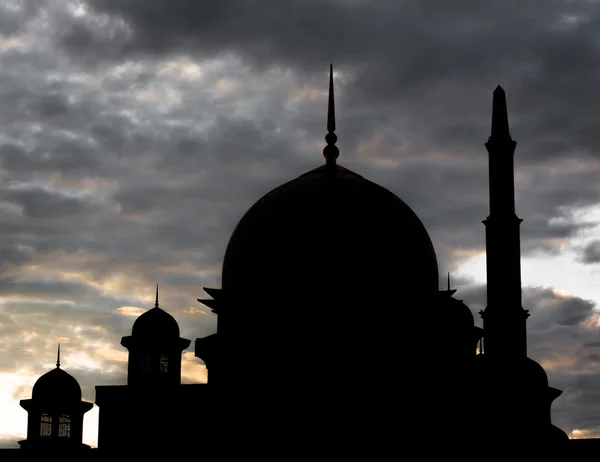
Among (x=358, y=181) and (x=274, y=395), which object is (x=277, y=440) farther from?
(x=358, y=181)

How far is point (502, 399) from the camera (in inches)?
1312

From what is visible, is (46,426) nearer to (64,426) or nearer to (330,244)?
(64,426)

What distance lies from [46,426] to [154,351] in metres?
5.19

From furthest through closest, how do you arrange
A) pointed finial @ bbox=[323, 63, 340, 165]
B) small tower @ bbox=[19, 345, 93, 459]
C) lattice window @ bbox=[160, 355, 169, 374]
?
small tower @ bbox=[19, 345, 93, 459]
lattice window @ bbox=[160, 355, 169, 374]
pointed finial @ bbox=[323, 63, 340, 165]

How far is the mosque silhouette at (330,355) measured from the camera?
3006cm

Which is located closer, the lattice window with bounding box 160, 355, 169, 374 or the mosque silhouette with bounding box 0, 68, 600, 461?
the mosque silhouette with bounding box 0, 68, 600, 461

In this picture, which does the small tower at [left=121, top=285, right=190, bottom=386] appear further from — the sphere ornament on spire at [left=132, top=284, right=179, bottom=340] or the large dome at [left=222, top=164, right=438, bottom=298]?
the large dome at [left=222, top=164, right=438, bottom=298]

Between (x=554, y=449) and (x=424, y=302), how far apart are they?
275 inches

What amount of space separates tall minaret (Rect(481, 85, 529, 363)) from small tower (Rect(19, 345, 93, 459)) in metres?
19.5

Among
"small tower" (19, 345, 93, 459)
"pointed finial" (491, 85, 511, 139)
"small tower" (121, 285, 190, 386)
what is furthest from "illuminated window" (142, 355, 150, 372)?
"pointed finial" (491, 85, 511, 139)

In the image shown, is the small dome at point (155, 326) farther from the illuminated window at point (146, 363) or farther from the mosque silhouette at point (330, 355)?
the mosque silhouette at point (330, 355)

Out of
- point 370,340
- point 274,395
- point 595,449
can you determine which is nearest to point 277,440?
point 274,395

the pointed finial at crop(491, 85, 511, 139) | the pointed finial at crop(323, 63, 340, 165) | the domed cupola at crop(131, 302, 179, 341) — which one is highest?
the pointed finial at crop(491, 85, 511, 139)

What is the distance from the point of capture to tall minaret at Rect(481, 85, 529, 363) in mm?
51281
